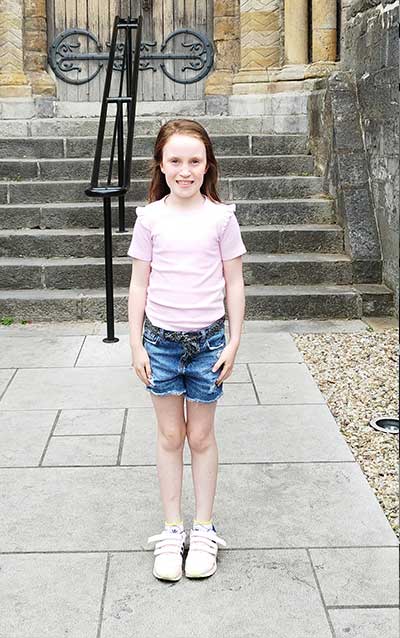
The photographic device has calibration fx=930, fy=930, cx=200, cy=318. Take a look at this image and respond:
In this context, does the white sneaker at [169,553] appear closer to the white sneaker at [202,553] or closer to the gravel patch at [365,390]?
the white sneaker at [202,553]

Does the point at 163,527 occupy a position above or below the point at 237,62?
below

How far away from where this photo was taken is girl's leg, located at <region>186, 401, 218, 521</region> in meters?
2.62

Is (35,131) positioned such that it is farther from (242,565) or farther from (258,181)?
(242,565)

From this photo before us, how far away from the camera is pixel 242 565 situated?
2654 mm

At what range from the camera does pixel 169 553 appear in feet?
8.55

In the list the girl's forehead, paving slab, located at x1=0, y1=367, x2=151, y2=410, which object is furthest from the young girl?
paving slab, located at x1=0, y1=367, x2=151, y2=410

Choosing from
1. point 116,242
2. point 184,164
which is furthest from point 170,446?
point 116,242

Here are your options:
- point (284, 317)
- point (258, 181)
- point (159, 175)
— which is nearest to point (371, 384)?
point (284, 317)

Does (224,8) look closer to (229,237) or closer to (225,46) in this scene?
(225,46)

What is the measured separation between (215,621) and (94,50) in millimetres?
7180

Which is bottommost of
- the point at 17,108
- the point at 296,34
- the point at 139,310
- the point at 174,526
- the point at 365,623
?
the point at 365,623

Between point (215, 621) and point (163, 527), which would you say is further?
point (163, 527)

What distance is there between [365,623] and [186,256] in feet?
3.43

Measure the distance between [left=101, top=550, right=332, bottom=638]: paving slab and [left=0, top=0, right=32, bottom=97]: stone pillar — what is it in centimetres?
647
